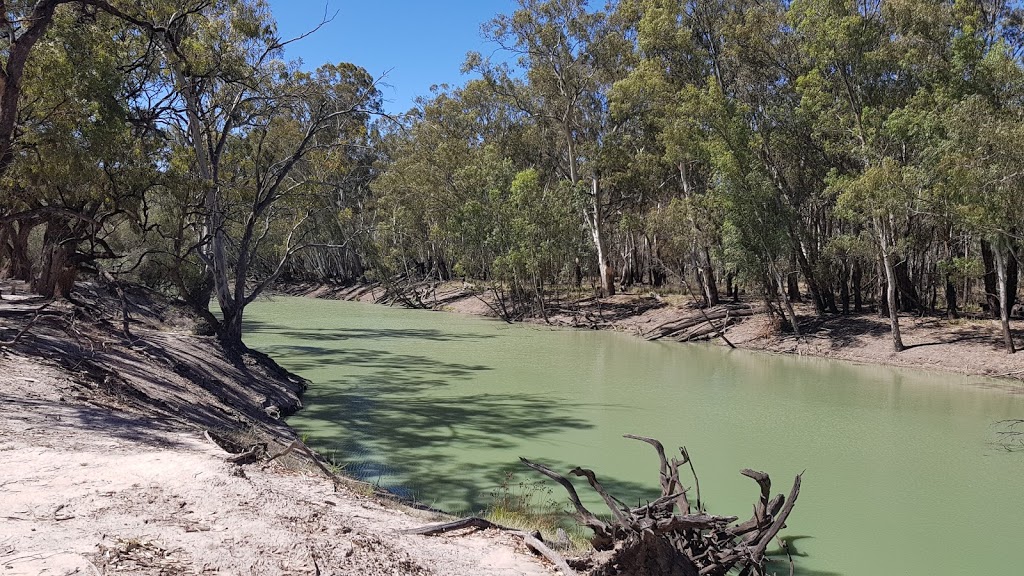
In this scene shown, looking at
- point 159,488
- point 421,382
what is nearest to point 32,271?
point 421,382

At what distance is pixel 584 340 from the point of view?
2153cm

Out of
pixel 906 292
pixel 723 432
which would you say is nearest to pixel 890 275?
pixel 906 292

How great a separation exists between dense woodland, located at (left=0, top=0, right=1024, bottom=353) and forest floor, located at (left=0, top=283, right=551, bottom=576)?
7.18 ft

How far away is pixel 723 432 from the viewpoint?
32.8 ft

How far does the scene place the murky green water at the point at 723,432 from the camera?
21.0 ft

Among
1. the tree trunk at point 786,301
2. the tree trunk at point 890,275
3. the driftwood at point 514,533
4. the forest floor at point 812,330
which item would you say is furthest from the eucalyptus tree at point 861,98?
the driftwood at point 514,533

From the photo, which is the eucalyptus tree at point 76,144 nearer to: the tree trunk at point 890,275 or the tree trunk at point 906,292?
the tree trunk at point 890,275

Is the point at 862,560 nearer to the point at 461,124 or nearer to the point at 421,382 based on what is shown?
the point at 421,382

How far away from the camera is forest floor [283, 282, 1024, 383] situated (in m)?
15.7

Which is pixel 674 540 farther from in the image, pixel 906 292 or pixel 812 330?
pixel 906 292

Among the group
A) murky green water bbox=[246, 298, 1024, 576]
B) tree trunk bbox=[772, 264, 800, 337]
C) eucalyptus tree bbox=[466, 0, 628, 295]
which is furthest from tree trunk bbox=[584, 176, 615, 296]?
murky green water bbox=[246, 298, 1024, 576]

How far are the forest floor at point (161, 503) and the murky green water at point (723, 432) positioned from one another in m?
2.23

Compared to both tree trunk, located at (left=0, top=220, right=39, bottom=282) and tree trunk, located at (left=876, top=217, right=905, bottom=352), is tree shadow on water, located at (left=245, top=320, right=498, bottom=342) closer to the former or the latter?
tree trunk, located at (left=0, top=220, right=39, bottom=282)

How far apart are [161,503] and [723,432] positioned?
811 cm
